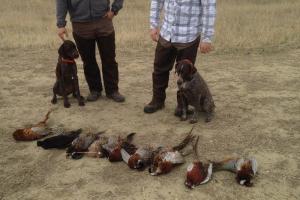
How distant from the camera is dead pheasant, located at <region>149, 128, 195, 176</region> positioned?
509 centimetres

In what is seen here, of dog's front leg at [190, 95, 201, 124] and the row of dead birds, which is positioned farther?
dog's front leg at [190, 95, 201, 124]

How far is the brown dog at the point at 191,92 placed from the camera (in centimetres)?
608

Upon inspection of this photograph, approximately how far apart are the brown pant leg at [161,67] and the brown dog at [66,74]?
4.34 ft

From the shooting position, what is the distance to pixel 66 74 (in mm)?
7230

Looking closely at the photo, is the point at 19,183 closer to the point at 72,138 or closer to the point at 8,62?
the point at 72,138

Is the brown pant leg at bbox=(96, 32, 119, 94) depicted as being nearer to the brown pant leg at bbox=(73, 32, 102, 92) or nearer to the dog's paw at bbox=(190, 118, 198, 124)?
the brown pant leg at bbox=(73, 32, 102, 92)

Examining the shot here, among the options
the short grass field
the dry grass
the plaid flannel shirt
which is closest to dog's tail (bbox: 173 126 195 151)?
the short grass field

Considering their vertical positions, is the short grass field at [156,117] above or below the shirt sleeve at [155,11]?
below

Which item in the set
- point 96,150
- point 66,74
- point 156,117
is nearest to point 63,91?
point 66,74

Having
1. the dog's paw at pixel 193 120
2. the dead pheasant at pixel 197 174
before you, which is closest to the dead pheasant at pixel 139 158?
the dead pheasant at pixel 197 174

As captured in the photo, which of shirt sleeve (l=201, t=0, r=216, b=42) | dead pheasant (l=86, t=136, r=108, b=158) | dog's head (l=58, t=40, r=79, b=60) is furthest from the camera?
dog's head (l=58, t=40, r=79, b=60)

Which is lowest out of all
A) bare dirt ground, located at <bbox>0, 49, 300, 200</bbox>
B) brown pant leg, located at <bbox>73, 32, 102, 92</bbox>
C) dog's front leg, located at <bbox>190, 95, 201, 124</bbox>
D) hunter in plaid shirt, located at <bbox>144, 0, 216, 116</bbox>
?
bare dirt ground, located at <bbox>0, 49, 300, 200</bbox>

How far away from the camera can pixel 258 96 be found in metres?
7.59

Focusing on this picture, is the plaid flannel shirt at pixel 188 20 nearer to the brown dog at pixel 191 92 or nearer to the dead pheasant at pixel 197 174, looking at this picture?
the brown dog at pixel 191 92
